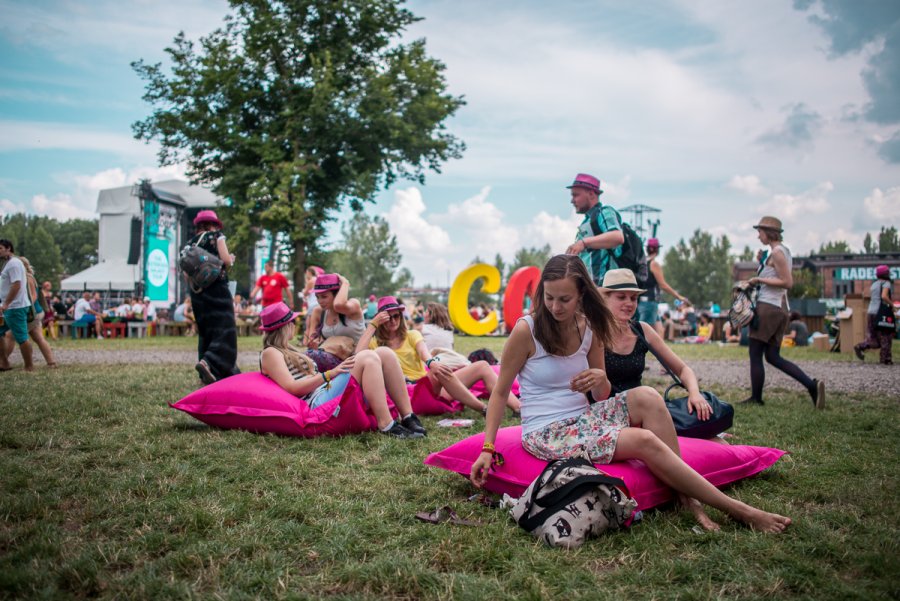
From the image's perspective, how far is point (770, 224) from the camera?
730cm

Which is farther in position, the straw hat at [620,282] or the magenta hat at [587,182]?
the magenta hat at [587,182]

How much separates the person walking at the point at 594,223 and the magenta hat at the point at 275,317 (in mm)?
2615

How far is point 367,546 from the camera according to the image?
3043 millimetres

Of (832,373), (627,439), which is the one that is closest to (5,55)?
(627,439)

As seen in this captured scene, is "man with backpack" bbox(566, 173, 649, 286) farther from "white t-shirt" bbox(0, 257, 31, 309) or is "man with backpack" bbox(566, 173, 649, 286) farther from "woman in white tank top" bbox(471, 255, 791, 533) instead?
"white t-shirt" bbox(0, 257, 31, 309)

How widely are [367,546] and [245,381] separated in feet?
10.1

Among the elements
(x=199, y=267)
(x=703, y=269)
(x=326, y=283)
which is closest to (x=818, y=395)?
(x=326, y=283)

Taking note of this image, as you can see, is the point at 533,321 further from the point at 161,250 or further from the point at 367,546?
the point at 161,250

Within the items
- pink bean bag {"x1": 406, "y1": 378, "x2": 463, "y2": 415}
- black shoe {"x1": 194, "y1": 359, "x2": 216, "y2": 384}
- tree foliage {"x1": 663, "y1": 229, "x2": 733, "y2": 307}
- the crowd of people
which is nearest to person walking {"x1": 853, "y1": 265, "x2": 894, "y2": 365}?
the crowd of people

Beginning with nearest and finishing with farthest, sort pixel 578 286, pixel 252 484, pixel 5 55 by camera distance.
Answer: pixel 578 286 → pixel 252 484 → pixel 5 55

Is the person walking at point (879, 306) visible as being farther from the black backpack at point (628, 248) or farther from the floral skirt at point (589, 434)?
the floral skirt at point (589, 434)

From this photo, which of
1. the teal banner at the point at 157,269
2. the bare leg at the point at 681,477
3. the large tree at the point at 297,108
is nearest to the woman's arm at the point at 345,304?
the bare leg at the point at 681,477

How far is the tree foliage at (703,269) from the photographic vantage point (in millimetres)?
78500

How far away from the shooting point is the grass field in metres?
2.62
